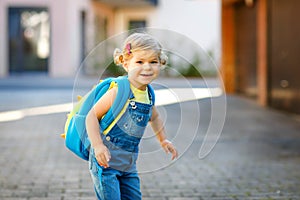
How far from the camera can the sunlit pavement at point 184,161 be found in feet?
13.9

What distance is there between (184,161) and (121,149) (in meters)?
3.91

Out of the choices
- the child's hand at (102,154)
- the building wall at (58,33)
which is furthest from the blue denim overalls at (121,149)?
the building wall at (58,33)

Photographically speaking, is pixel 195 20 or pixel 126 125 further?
pixel 195 20

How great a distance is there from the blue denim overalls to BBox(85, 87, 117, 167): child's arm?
94mm

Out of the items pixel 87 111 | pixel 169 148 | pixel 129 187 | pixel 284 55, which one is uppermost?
pixel 284 55

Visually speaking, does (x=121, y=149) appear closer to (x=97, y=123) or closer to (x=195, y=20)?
(x=97, y=123)

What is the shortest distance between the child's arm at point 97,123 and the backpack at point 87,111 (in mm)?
28

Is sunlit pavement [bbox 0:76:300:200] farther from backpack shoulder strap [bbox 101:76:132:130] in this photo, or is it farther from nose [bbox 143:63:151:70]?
nose [bbox 143:63:151:70]

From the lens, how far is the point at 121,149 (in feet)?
10.6

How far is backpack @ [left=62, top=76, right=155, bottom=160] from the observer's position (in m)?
3.15

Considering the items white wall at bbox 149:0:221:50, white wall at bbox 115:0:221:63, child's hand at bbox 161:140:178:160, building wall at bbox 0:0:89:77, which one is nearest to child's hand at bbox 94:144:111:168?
child's hand at bbox 161:140:178:160

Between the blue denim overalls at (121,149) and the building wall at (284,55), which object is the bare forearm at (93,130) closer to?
the blue denim overalls at (121,149)

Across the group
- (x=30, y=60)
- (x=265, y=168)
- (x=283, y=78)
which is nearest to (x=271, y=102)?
(x=283, y=78)

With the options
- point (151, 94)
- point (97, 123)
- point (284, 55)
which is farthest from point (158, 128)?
point (284, 55)
